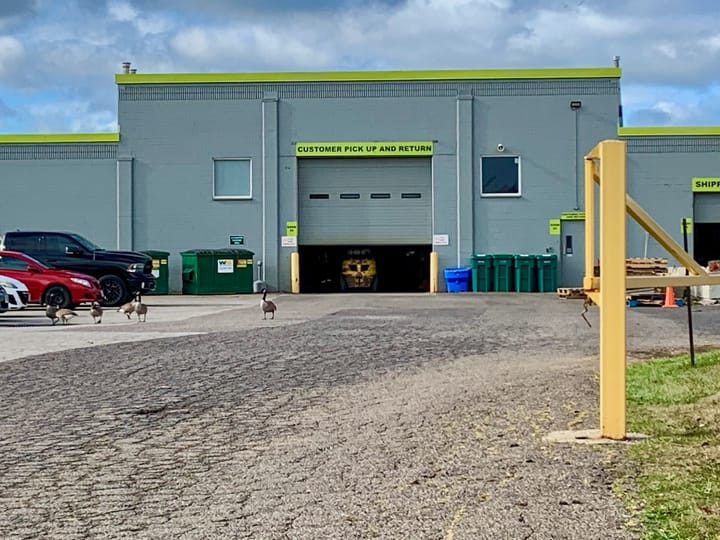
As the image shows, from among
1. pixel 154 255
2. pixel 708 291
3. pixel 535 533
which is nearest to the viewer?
pixel 535 533

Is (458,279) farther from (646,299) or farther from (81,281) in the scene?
(81,281)

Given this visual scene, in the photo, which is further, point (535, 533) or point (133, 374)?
point (133, 374)

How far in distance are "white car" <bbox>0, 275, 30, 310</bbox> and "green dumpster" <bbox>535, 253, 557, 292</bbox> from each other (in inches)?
730

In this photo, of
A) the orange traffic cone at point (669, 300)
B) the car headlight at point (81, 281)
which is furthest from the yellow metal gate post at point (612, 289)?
the orange traffic cone at point (669, 300)

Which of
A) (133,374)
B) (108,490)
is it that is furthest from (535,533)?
(133,374)

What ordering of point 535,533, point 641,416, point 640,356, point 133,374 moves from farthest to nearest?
1. point 640,356
2. point 133,374
3. point 641,416
4. point 535,533

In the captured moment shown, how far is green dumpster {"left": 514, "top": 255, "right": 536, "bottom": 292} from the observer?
1405 inches

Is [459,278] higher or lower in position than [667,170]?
lower

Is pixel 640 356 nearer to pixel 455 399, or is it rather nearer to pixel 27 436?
pixel 455 399

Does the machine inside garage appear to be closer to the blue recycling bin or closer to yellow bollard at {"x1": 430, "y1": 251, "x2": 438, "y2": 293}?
yellow bollard at {"x1": 430, "y1": 251, "x2": 438, "y2": 293}

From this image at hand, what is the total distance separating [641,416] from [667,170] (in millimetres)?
30443

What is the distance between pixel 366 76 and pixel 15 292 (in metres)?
18.6

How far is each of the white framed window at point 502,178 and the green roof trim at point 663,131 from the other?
13.0ft

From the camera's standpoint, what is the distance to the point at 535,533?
5227mm
